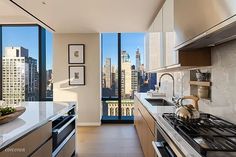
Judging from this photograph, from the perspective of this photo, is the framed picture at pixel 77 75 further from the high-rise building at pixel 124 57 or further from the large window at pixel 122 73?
the high-rise building at pixel 124 57

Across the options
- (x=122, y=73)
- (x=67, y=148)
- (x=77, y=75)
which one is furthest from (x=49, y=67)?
(x=67, y=148)

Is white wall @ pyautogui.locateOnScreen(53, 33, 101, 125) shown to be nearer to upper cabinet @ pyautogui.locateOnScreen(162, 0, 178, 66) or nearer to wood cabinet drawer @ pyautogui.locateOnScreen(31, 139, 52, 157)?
upper cabinet @ pyautogui.locateOnScreen(162, 0, 178, 66)

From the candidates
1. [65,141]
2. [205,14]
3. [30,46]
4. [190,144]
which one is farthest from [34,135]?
[30,46]

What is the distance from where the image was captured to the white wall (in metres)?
6.25

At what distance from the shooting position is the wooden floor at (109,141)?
12.9ft

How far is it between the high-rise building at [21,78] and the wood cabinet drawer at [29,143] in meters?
4.70

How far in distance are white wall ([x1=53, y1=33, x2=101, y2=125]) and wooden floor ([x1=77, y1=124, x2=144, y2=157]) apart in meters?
0.49

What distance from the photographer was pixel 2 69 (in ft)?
21.6

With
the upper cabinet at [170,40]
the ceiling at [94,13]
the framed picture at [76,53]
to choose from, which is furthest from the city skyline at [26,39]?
the upper cabinet at [170,40]

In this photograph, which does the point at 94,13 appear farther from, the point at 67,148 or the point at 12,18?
the point at 12,18

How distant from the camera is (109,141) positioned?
15.2ft

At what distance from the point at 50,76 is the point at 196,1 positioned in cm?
569

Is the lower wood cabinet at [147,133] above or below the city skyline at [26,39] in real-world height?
below

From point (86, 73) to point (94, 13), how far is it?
2251 mm
